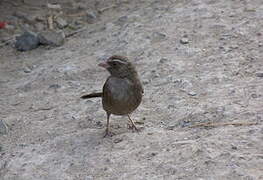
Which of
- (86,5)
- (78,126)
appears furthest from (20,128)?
(86,5)

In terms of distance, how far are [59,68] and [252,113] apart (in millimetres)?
3672

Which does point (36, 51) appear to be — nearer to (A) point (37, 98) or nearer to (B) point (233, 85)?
(A) point (37, 98)

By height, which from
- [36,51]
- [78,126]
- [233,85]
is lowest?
[36,51]

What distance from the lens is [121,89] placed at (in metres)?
6.32

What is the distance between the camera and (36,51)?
10180mm

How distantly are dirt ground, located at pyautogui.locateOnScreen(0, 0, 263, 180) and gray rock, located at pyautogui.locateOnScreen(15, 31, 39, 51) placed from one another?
0.12 meters

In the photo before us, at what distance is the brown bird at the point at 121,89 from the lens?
20.6ft

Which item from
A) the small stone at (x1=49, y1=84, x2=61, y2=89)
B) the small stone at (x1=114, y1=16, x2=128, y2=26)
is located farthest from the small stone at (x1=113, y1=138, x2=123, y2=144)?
the small stone at (x1=114, y1=16, x2=128, y2=26)

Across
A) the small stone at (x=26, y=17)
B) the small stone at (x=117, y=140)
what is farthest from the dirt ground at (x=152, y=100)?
the small stone at (x=26, y=17)

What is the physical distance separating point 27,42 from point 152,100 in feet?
12.0

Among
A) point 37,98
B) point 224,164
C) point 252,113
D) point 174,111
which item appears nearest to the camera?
point 224,164

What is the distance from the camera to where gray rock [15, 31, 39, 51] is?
10.2 m

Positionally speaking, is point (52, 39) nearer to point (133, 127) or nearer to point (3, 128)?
point (3, 128)

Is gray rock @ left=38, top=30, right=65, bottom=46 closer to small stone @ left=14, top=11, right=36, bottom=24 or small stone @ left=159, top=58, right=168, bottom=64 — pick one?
small stone @ left=14, top=11, right=36, bottom=24
